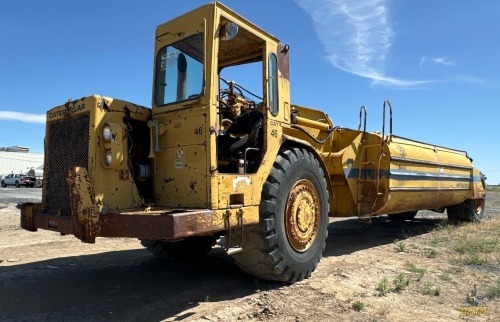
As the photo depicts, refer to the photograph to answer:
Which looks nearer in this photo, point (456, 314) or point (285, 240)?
point (456, 314)

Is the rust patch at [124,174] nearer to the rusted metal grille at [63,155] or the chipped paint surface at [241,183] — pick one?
the rusted metal grille at [63,155]

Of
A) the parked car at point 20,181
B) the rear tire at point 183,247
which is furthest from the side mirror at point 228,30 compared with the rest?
the parked car at point 20,181

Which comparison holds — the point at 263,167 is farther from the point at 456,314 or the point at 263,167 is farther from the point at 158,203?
the point at 456,314

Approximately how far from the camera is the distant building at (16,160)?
200 ft

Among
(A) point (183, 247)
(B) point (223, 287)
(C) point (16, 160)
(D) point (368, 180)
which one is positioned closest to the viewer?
(B) point (223, 287)

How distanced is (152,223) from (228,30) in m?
2.20

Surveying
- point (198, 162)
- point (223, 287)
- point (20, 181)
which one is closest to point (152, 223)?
point (198, 162)

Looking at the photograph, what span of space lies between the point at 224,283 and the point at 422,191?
5.22 m

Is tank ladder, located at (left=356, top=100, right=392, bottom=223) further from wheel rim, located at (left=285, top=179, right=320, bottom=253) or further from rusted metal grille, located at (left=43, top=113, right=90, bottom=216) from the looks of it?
rusted metal grille, located at (left=43, top=113, right=90, bottom=216)

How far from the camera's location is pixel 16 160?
61938 mm

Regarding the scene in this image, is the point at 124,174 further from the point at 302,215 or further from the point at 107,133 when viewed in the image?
the point at 302,215

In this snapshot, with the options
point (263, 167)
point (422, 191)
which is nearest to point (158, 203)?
point (263, 167)

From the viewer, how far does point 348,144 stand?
745 centimetres

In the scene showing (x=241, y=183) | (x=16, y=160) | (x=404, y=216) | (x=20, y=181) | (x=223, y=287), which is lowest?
(x=223, y=287)
